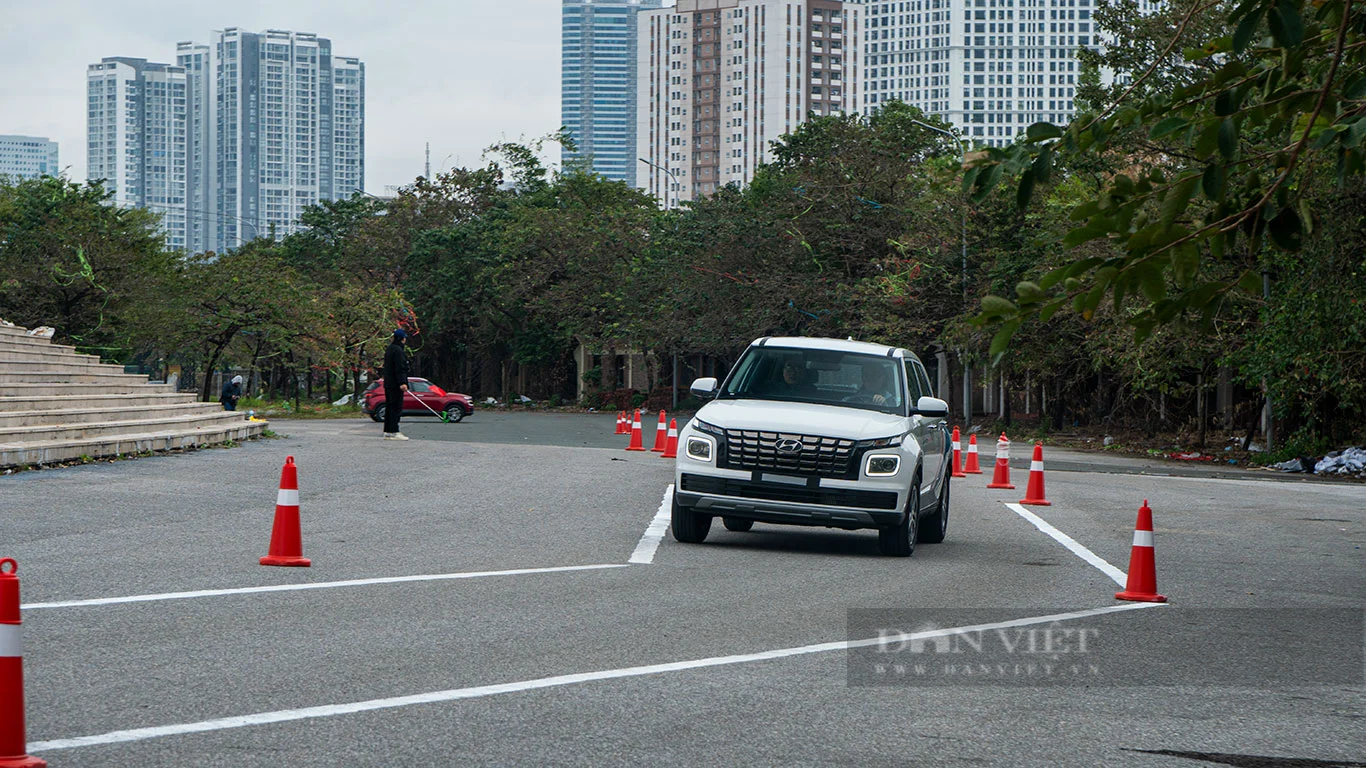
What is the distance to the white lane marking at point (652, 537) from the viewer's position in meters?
12.1

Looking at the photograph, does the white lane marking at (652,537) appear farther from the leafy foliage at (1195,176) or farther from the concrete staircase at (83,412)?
the concrete staircase at (83,412)

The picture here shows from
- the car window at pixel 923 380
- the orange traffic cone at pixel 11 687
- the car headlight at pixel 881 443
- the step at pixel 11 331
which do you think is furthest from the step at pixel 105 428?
the orange traffic cone at pixel 11 687

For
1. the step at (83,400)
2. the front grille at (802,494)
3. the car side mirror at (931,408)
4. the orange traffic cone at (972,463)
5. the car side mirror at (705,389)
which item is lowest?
the orange traffic cone at (972,463)

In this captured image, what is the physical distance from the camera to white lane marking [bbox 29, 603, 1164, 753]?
5807 millimetres

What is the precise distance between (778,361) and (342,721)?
28.2 feet

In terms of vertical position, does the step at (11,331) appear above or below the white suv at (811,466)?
above

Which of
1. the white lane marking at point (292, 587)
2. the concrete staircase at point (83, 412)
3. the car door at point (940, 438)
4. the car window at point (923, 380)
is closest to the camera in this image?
the white lane marking at point (292, 587)

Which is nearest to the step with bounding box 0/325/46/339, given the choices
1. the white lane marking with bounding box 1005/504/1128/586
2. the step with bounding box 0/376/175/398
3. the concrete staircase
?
the concrete staircase

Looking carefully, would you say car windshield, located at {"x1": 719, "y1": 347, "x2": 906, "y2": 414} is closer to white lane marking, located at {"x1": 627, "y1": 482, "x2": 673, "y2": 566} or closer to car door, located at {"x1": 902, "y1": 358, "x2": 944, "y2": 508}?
car door, located at {"x1": 902, "y1": 358, "x2": 944, "y2": 508}

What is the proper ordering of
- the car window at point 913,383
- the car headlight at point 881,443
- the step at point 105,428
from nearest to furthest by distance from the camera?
the car headlight at point 881,443 → the car window at point 913,383 → the step at point 105,428

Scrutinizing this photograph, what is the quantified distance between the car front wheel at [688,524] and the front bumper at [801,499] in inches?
12.4

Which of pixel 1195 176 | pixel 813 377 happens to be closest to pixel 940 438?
pixel 813 377

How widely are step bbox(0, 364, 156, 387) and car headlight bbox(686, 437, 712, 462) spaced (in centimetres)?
1307

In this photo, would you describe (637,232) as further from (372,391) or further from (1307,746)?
(1307,746)
